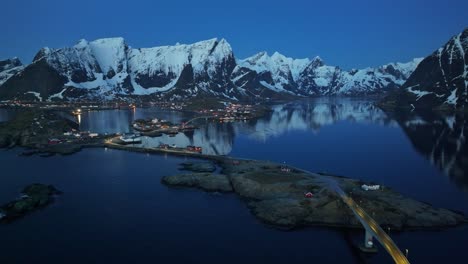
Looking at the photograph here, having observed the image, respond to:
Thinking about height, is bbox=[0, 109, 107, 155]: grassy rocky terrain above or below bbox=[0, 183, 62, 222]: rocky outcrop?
above

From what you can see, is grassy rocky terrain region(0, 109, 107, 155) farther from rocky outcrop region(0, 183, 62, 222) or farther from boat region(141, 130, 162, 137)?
rocky outcrop region(0, 183, 62, 222)

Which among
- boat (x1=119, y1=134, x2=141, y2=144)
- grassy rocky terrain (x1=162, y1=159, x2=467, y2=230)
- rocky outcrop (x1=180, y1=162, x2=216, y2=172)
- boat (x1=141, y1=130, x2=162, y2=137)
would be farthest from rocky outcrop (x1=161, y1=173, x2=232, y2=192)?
boat (x1=141, y1=130, x2=162, y2=137)

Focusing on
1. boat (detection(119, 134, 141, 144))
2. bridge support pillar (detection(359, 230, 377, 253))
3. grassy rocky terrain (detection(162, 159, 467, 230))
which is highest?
boat (detection(119, 134, 141, 144))

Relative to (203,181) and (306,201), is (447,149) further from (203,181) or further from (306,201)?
(203,181)

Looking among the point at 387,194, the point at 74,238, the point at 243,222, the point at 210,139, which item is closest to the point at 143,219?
the point at 74,238

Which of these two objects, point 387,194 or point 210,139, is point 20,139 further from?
point 387,194

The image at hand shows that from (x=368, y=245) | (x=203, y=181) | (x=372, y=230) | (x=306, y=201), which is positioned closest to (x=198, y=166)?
(x=203, y=181)
